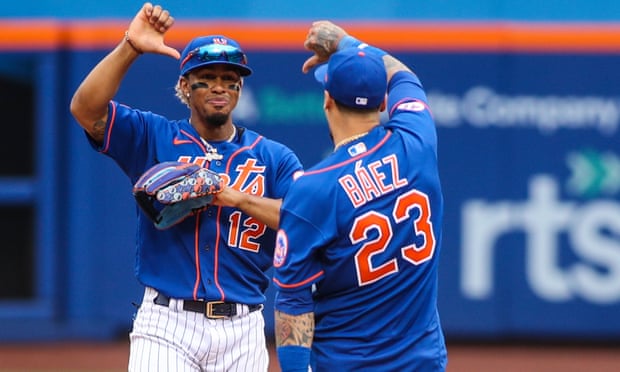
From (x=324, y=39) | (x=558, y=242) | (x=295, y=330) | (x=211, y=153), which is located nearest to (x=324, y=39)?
(x=324, y=39)

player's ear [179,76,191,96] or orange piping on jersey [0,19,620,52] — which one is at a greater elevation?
orange piping on jersey [0,19,620,52]

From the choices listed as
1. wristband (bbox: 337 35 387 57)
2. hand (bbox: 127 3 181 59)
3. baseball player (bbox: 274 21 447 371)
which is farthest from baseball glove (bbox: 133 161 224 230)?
wristband (bbox: 337 35 387 57)

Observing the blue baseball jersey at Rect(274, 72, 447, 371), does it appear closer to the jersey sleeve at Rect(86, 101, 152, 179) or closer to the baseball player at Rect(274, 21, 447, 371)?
the baseball player at Rect(274, 21, 447, 371)

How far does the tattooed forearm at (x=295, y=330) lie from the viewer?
3.51 m

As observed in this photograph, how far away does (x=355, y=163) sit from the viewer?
11.6 ft

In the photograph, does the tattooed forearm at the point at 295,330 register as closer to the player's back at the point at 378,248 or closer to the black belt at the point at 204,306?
the player's back at the point at 378,248

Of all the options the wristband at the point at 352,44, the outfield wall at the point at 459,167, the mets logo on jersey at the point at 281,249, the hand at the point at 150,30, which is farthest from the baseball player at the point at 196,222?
the outfield wall at the point at 459,167

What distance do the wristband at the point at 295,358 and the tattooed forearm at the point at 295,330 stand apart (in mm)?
16

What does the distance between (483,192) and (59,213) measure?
130 inches

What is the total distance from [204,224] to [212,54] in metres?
0.65

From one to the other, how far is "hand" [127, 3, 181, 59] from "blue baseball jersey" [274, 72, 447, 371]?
3.04ft

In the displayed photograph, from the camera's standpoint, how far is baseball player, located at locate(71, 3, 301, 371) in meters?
4.17

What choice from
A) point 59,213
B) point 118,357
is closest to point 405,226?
point 118,357

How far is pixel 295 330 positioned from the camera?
3514 millimetres
